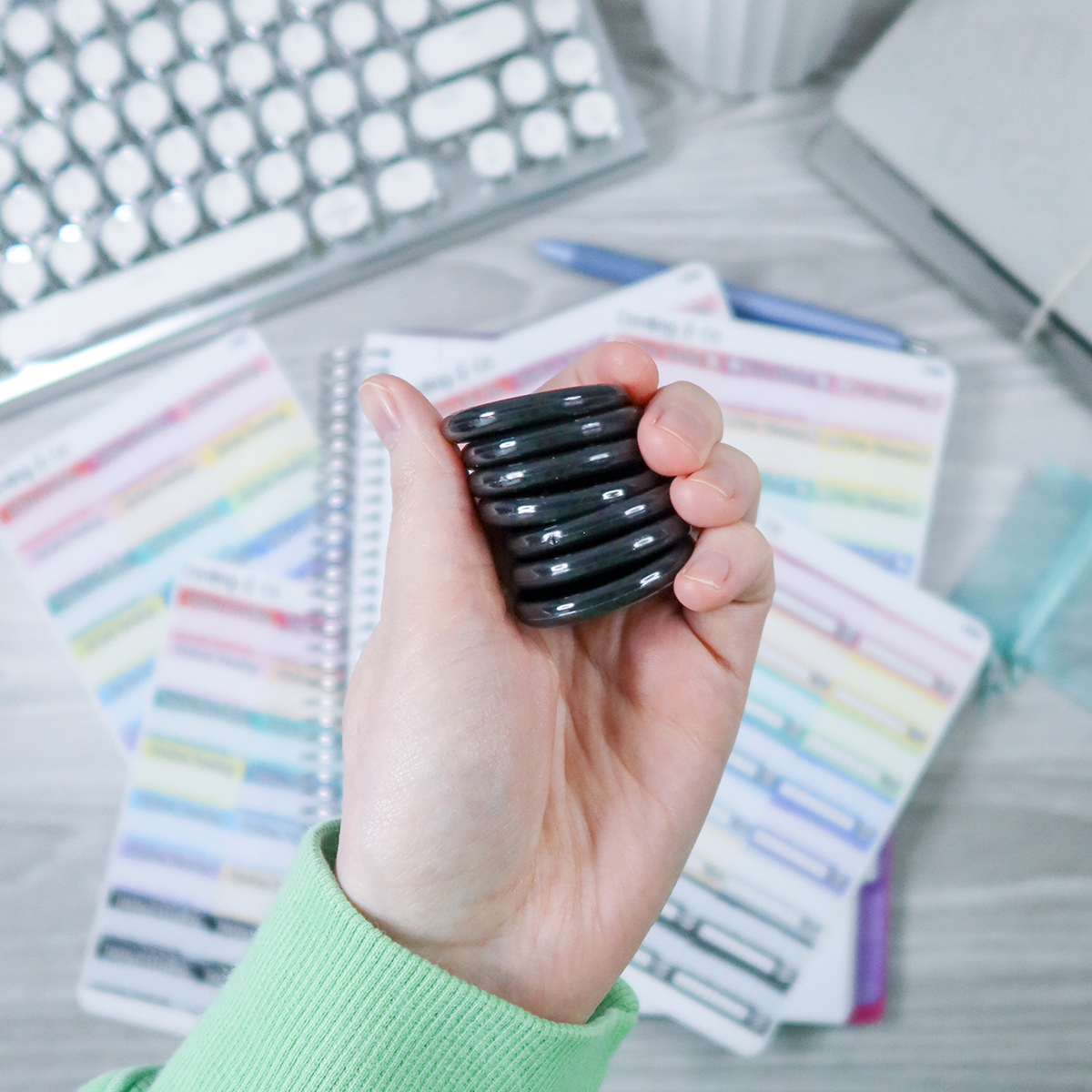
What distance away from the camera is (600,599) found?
0.39 m

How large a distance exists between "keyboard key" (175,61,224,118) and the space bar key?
3.1 inches

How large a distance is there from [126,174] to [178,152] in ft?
0.12

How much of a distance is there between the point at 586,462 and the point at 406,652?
0.13m

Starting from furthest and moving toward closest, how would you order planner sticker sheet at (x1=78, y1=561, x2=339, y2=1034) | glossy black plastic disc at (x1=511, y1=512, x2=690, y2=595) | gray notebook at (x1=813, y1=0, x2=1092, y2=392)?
planner sticker sheet at (x1=78, y1=561, x2=339, y2=1034), gray notebook at (x1=813, y1=0, x2=1092, y2=392), glossy black plastic disc at (x1=511, y1=512, x2=690, y2=595)

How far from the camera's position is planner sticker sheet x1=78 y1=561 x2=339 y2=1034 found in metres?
0.67

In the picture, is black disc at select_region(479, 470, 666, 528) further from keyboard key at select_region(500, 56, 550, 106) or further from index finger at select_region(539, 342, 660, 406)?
keyboard key at select_region(500, 56, 550, 106)

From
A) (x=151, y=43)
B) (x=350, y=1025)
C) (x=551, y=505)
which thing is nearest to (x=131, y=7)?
(x=151, y=43)

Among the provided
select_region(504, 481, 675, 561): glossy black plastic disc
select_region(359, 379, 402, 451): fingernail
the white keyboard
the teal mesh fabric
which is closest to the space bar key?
the white keyboard

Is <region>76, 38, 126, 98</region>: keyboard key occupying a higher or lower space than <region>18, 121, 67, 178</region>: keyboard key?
higher

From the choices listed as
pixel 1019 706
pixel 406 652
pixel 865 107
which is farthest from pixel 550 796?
pixel 865 107

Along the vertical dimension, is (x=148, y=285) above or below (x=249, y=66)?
below

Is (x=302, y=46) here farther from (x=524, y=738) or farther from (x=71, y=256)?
(x=524, y=738)

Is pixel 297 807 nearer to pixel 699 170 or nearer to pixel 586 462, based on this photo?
pixel 586 462

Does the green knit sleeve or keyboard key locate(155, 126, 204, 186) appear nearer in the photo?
the green knit sleeve
